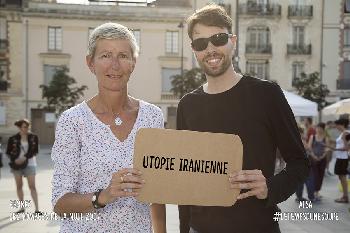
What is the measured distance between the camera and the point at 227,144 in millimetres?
2141

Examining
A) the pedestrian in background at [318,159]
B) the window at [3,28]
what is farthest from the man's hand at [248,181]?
the window at [3,28]

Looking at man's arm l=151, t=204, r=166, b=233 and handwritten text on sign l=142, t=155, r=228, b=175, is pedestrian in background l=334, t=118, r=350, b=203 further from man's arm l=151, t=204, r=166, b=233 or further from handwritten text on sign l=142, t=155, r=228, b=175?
handwritten text on sign l=142, t=155, r=228, b=175

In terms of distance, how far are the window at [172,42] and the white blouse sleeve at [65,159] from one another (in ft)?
107

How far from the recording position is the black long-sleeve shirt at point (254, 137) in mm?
2398

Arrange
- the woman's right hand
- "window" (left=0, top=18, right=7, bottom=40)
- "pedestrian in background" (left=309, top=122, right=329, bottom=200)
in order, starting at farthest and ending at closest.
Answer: "window" (left=0, top=18, right=7, bottom=40) → "pedestrian in background" (left=309, top=122, right=329, bottom=200) → the woman's right hand

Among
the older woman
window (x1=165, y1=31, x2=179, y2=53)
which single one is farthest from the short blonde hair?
window (x1=165, y1=31, x2=179, y2=53)

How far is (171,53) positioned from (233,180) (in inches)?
1300

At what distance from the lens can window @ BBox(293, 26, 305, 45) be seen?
36781mm

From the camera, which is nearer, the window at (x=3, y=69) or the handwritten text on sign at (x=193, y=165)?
the handwritten text on sign at (x=193, y=165)

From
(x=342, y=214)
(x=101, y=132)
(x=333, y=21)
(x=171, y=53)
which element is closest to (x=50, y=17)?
(x=171, y=53)

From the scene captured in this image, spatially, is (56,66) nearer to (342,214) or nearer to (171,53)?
(171,53)

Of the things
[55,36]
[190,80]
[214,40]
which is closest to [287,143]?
[214,40]

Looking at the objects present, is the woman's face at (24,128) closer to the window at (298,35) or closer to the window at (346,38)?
the window at (298,35)

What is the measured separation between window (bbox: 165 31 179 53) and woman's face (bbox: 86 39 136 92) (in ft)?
107
